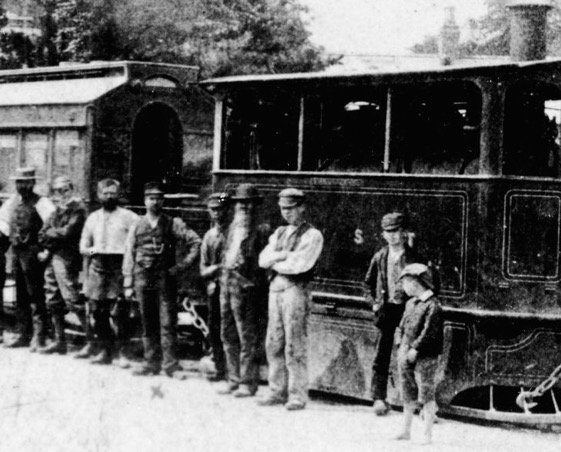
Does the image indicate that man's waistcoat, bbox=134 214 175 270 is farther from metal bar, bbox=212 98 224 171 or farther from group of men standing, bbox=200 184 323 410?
metal bar, bbox=212 98 224 171

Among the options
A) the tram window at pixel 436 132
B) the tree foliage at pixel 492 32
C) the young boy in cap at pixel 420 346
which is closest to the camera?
the young boy in cap at pixel 420 346

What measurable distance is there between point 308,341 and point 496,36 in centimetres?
3409

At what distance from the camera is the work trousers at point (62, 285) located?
9.81m

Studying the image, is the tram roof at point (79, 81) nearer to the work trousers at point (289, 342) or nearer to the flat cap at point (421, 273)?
the work trousers at point (289, 342)

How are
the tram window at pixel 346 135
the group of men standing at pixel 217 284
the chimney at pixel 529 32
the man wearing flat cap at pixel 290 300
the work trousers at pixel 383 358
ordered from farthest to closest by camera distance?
the tram window at pixel 346 135
the chimney at pixel 529 32
the man wearing flat cap at pixel 290 300
the work trousers at pixel 383 358
the group of men standing at pixel 217 284

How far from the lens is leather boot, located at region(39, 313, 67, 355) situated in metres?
9.98

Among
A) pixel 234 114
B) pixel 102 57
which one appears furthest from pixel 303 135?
pixel 102 57

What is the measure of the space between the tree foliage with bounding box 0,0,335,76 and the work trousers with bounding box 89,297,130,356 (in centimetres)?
1374

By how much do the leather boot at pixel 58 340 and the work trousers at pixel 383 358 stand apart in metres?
3.88

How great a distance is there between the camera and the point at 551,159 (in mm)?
8078

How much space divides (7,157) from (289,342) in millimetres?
6143

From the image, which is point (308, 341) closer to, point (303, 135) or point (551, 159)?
point (303, 135)

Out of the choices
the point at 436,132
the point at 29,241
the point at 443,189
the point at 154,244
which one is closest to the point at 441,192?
the point at 443,189

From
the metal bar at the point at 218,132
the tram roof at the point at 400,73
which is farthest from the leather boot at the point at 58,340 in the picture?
the tram roof at the point at 400,73
